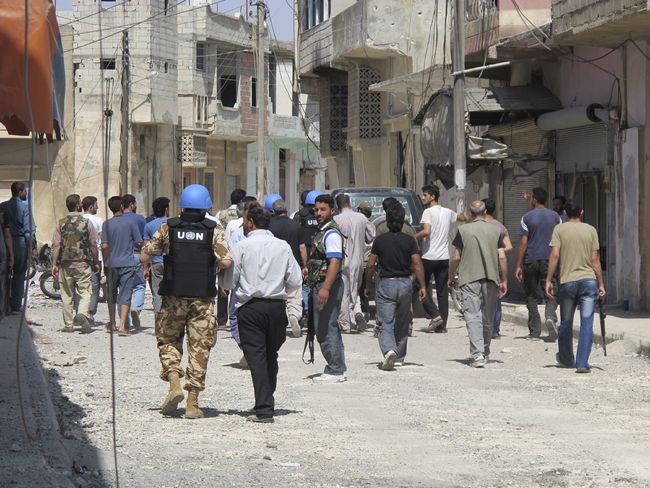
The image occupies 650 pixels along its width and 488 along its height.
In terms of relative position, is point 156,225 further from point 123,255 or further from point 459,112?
point 459,112

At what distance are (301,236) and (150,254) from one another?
620 centimetres

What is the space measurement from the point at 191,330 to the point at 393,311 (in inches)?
141

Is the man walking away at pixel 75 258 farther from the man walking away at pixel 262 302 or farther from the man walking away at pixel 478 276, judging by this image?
the man walking away at pixel 262 302

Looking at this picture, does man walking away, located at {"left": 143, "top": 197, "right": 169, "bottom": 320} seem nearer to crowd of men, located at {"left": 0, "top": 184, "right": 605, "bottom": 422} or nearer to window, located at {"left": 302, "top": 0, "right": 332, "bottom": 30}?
crowd of men, located at {"left": 0, "top": 184, "right": 605, "bottom": 422}

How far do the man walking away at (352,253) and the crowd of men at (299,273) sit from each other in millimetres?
20

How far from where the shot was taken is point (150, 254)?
9984 mm

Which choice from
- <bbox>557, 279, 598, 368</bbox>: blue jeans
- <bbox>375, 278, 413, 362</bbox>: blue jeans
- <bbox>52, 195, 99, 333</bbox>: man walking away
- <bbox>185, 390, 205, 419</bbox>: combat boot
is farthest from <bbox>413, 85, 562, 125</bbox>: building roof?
<bbox>185, 390, 205, 419</bbox>: combat boot

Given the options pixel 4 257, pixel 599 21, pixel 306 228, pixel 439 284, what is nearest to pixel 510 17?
pixel 599 21

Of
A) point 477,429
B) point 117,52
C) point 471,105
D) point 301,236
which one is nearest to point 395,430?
point 477,429

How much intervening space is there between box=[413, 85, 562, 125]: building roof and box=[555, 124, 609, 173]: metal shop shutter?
1.95 feet

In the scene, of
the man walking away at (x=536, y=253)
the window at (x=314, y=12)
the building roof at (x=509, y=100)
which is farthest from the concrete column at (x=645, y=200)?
the window at (x=314, y=12)

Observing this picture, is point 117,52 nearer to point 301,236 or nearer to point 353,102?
point 353,102

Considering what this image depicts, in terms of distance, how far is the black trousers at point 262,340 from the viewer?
9.77m

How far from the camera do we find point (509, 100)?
23.0 metres
